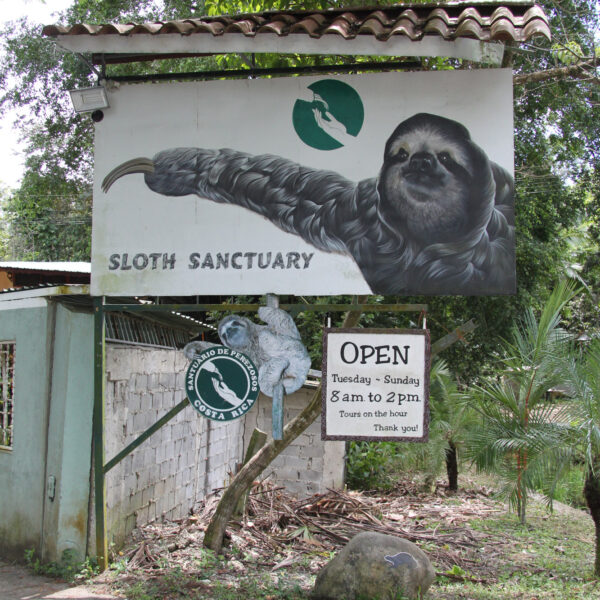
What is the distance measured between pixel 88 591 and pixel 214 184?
3.99 metres

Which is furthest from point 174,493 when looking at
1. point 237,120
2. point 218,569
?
point 237,120

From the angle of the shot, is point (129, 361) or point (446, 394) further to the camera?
point (446, 394)

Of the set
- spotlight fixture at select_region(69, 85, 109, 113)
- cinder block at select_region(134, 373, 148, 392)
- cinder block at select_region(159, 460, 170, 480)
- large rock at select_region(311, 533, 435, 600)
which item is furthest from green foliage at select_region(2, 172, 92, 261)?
large rock at select_region(311, 533, 435, 600)

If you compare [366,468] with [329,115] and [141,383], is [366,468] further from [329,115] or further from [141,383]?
[329,115]

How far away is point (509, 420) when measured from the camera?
8766mm

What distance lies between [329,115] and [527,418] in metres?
4.55

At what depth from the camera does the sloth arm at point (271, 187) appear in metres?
6.42

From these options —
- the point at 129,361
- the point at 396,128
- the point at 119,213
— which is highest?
the point at 396,128

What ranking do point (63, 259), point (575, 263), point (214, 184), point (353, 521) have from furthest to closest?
point (63, 259), point (575, 263), point (353, 521), point (214, 184)

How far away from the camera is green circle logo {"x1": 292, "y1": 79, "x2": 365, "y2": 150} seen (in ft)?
21.2

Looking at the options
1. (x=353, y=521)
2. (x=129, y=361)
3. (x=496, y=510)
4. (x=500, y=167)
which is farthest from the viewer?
(x=496, y=510)

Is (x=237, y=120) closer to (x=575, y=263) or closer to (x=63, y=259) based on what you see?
(x=575, y=263)

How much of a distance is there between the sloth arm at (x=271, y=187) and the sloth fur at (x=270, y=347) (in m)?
0.82

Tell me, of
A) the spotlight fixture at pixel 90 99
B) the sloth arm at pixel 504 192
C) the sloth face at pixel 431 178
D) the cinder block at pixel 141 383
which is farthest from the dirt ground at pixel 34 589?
the sloth arm at pixel 504 192
